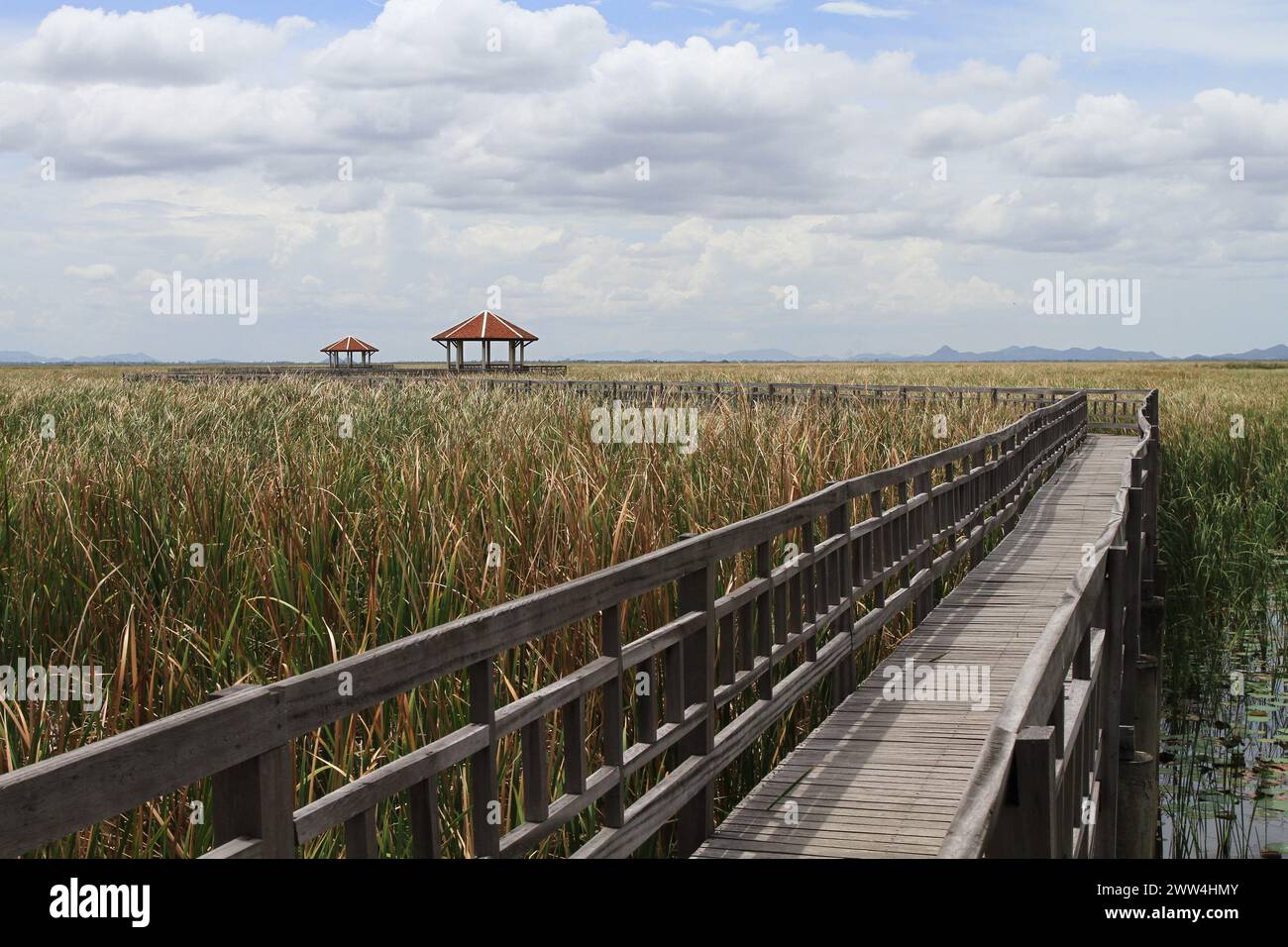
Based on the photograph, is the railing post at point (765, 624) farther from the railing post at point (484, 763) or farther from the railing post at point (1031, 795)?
the railing post at point (1031, 795)

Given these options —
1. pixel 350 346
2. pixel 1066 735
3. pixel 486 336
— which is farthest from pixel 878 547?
pixel 350 346

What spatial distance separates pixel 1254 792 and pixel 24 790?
8562 mm

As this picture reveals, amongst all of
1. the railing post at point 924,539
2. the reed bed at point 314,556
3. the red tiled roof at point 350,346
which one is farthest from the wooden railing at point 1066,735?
the red tiled roof at point 350,346

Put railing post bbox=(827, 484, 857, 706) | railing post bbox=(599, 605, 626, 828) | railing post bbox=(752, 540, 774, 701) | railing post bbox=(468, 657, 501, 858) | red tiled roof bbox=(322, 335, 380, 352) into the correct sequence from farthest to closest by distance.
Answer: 1. red tiled roof bbox=(322, 335, 380, 352)
2. railing post bbox=(827, 484, 857, 706)
3. railing post bbox=(752, 540, 774, 701)
4. railing post bbox=(599, 605, 626, 828)
5. railing post bbox=(468, 657, 501, 858)

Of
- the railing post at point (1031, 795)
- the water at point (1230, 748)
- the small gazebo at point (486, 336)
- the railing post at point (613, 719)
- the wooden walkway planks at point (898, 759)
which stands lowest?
the water at point (1230, 748)

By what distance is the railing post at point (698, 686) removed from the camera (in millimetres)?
4652

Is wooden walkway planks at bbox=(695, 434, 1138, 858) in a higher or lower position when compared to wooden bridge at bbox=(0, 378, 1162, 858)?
lower

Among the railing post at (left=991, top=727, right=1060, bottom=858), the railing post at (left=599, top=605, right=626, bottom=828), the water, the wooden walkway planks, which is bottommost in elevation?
the water

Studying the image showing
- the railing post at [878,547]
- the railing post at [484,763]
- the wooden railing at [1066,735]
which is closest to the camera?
the wooden railing at [1066,735]

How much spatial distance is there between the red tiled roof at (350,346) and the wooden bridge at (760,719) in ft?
217

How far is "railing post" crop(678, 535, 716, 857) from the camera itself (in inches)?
183

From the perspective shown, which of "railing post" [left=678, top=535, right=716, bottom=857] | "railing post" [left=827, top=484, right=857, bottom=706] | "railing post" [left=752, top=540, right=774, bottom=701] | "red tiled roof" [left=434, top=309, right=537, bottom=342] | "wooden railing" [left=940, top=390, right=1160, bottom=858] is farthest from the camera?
"red tiled roof" [left=434, top=309, right=537, bottom=342]

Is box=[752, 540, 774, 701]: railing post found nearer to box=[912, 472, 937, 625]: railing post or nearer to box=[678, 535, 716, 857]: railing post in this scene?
box=[678, 535, 716, 857]: railing post

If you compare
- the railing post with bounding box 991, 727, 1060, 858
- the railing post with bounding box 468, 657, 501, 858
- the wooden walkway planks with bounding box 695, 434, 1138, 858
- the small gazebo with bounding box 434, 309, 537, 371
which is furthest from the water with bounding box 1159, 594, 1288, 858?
the small gazebo with bounding box 434, 309, 537, 371
